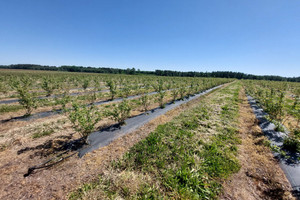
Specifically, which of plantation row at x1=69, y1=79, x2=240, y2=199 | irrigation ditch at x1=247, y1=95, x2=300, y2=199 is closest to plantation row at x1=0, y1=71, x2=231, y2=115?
plantation row at x1=69, y1=79, x2=240, y2=199

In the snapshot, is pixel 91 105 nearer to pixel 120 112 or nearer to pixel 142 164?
pixel 120 112

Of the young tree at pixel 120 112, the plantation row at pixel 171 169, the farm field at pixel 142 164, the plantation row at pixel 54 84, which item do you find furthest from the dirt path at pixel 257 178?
the plantation row at pixel 54 84

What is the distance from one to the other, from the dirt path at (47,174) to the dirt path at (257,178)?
170 inches

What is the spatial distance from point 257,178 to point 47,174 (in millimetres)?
7466

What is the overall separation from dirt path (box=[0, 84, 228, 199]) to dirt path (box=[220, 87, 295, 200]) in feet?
14.2

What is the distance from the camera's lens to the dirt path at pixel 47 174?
10.6 feet

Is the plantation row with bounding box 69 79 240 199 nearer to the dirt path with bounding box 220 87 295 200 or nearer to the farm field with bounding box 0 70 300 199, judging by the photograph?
the farm field with bounding box 0 70 300 199

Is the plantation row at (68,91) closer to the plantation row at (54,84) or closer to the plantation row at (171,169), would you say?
the plantation row at (54,84)

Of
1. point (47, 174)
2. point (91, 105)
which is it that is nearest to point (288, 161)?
point (47, 174)

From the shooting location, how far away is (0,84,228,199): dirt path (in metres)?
3.22

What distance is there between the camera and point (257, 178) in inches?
148

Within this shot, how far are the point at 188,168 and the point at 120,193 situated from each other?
2.41 m

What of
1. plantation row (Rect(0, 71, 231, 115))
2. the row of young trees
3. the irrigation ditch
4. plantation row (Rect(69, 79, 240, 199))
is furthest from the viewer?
plantation row (Rect(0, 71, 231, 115))

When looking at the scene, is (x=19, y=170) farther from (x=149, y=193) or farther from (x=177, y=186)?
(x=177, y=186)
